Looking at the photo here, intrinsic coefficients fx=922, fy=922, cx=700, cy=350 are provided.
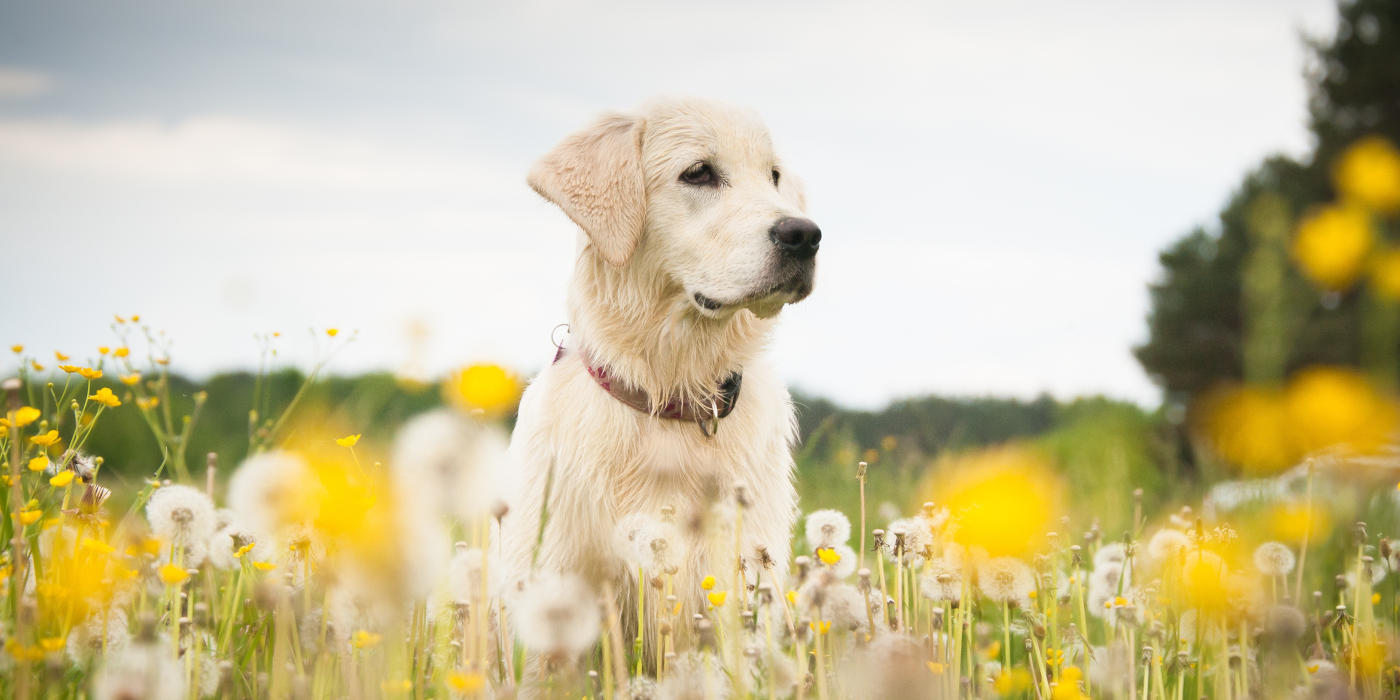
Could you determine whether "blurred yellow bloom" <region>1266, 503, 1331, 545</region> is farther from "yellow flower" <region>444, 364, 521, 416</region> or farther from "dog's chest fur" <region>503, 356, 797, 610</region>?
"yellow flower" <region>444, 364, 521, 416</region>

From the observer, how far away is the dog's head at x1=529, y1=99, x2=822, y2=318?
3.28 metres

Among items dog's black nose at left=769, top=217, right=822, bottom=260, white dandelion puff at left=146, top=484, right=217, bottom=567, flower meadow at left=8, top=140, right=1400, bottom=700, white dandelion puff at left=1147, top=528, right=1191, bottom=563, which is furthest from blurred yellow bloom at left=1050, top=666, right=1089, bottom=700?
white dandelion puff at left=146, top=484, right=217, bottom=567

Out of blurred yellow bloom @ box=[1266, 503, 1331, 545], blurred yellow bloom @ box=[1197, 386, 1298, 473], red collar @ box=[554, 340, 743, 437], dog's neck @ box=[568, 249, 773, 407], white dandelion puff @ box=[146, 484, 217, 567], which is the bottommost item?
blurred yellow bloom @ box=[1266, 503, 1331, 545]

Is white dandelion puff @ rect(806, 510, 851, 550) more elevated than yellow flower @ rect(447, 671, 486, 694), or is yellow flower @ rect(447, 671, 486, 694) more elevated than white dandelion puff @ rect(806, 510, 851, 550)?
white dandelion puff @ rect(806, 510, 851, 550)

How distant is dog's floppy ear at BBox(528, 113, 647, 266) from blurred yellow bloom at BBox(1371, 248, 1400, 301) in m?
2.35

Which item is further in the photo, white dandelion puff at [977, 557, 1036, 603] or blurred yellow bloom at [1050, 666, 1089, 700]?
white dandelion puff at [977, 557, 1036, 603]

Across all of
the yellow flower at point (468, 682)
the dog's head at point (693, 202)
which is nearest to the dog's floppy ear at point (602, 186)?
the dog's head at point (693, 202)

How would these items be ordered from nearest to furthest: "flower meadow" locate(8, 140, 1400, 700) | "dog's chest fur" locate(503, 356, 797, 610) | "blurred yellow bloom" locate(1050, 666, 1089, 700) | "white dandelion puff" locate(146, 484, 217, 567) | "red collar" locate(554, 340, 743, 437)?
"flower meadow" locate(8, 140, 1400, 700) < "blurred yellow bloom" locate(1050, 666, 1089, 700) < "white dandelion puff" locate(146, 484, 217, 567) < "dog's chest fur" locate(503, 356, 797, 610) < "red collar" locate(554, 340, 743, 437)

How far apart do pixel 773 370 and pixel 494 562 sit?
1976 millimetres

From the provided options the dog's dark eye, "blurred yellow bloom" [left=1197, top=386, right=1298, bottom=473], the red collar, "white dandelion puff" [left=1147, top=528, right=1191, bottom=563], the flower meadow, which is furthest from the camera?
the dog's dark eye

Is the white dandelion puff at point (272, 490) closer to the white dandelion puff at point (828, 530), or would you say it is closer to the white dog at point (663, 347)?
the white dog at point (663, 347)

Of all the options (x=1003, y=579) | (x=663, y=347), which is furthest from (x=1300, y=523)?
(x=663, y=347)

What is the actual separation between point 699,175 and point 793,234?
59 cm

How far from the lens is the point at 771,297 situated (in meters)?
3.30
